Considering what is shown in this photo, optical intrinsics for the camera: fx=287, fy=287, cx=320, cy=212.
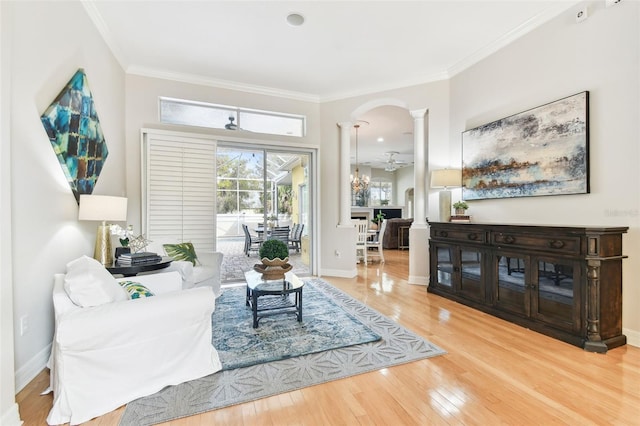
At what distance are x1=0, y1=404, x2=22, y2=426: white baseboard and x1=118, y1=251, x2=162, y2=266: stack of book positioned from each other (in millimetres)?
1313

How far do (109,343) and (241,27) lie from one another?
3.26m

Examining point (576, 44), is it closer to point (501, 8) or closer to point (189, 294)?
point (501, 8)

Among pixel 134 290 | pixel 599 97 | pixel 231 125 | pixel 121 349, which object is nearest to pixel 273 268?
pixel 134 290

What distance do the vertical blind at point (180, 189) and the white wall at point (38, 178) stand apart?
1.36 meters

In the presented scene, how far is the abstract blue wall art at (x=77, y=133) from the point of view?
2312mm

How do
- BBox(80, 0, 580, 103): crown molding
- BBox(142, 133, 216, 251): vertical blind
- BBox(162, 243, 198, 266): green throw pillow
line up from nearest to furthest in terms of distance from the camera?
BBox(80, 0, 580, 103): crown molding → BBox(162, 243, 198, 266): green throw pillow → BBox(142, 133, 216, 251): vertical blind

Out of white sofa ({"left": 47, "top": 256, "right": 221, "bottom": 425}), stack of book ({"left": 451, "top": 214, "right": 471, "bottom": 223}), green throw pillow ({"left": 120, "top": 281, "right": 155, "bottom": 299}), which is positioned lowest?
white sofa ({"left": 47, "top": 256, "right": 221, "bottom": 425})

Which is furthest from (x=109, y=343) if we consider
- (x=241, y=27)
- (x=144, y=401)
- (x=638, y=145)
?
(x=638, y=145)

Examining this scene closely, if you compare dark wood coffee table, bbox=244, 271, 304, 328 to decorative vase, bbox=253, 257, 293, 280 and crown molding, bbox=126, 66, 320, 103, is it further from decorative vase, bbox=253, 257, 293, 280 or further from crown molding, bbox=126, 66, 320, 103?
crown molding, bbox=126, 66, 320, 103

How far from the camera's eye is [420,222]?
4566mm

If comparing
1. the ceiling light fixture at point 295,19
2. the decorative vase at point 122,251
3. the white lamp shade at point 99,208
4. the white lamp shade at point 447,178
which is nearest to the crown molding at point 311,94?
the white lamp shade at point 447,178

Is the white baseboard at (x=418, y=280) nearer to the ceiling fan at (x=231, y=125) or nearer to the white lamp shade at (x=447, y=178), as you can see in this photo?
the white lamp shade at (x=447, y=178)

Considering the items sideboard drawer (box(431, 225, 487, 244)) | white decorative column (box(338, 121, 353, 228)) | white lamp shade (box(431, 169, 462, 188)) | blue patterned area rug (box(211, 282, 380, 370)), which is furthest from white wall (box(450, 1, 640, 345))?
white decorative column (box(338, 121, 353, 228))

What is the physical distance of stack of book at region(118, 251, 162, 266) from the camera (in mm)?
2729
